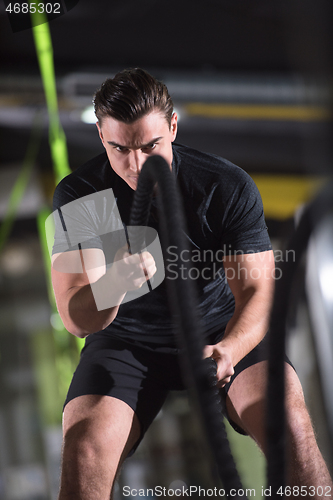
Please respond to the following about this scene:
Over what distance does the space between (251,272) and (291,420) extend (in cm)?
18

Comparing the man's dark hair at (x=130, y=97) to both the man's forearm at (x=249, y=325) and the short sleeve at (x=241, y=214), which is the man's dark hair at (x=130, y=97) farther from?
the man's forearm at (x=249, y=325)

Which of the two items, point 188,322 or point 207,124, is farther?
point 207,124

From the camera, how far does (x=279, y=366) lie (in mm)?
413

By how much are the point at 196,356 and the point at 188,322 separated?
0.03 metres

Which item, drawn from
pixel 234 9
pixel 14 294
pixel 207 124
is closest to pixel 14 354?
pixel 14 294

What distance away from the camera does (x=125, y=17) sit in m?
1.50

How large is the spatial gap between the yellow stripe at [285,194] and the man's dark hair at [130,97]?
19cm

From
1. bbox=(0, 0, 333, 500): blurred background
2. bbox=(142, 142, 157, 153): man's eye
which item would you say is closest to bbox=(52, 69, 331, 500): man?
bbox=(142, 142, 157, 153): man's eye

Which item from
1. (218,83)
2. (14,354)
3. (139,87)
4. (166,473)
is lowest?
(166,473)

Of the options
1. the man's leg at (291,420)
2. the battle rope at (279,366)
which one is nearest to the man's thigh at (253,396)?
the man's leg at (291,420)

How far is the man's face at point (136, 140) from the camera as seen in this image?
52cm

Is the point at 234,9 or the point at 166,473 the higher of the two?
the point at 234,9

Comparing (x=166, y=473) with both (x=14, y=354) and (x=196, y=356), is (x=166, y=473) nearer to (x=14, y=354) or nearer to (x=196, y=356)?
(x=14, y=354)

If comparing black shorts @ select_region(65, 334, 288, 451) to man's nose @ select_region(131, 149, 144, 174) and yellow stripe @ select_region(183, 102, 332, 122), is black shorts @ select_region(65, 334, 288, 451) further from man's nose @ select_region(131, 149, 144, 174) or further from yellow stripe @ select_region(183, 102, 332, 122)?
yellow stripe @ select_region(183, 102, 332, 122)
